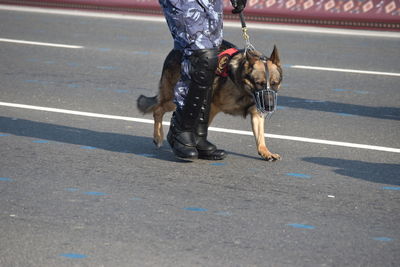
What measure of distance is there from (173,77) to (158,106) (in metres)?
0.40

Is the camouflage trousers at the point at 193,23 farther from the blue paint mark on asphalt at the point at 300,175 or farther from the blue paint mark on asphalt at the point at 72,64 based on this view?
the blue paint mark on asphalt at the point at 72,64

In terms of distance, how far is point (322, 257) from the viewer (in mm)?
4367

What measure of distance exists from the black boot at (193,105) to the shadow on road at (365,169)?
A: 93 centimetres

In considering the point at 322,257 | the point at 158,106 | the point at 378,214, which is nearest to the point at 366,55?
the point at 158,106

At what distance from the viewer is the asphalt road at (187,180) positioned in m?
4.46

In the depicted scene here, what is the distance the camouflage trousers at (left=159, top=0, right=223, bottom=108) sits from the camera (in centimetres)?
606

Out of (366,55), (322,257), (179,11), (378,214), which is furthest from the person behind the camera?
(366,55)

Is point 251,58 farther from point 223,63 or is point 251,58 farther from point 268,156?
point 268,156

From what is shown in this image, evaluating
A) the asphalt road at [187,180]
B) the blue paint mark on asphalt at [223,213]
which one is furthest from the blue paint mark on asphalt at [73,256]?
Answer: the blue paint mark on asphalt at [223,213]

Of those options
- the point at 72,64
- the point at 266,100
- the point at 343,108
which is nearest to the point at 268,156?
the point at 266,100

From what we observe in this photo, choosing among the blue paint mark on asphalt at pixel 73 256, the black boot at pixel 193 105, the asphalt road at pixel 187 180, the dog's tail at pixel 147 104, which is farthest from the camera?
the dog's tail at pixel 147 104

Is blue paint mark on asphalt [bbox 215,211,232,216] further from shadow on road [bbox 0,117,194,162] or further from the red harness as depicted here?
the red harness

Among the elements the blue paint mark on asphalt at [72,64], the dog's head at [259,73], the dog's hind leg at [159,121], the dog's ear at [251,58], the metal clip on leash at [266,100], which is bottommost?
→ the blue paint mark on asphalt at [72,64]

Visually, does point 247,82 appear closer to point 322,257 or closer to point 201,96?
point 201,96
